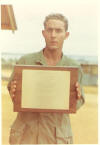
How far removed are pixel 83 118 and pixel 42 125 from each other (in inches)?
8.2

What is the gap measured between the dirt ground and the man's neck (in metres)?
0.20

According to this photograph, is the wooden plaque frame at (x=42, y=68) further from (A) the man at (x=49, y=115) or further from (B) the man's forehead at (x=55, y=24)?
(B) the man's forehead at (x=55, y=24)

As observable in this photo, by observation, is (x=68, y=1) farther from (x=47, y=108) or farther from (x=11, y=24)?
(x=47, y=108)

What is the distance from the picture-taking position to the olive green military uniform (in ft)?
3.82

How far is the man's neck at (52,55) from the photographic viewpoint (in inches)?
46.0

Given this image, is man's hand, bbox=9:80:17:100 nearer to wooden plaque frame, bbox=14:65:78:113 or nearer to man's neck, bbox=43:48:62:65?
wooden plaque frame, bbox=14:65:78:113

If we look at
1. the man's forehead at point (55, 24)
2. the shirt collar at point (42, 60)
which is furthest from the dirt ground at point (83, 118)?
the man's forehead at point (55, 24)

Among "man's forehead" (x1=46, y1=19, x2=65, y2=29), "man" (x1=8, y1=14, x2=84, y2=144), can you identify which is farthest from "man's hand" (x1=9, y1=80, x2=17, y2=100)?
"man's forehead" (x1=46, y1=19, x2=65, y2=29)

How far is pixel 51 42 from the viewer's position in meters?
1.17

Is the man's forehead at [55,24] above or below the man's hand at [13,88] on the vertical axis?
above

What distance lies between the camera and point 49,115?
1.16 meters

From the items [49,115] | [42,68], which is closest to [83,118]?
[49,115]

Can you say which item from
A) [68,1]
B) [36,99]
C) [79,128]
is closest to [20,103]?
[36,99]

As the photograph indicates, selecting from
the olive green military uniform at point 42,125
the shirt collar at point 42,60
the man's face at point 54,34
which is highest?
the man's face at point 54,34
